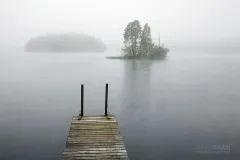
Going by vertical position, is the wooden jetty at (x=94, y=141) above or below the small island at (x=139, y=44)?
below

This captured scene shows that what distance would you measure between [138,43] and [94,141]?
94466 millimetres

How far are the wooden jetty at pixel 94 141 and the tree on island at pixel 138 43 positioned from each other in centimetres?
8770

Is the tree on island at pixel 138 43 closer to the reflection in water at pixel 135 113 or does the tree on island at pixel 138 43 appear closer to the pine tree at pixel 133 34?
the pine tree at pixel 133 34

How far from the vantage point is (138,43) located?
108m

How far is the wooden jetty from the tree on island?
87700 mm

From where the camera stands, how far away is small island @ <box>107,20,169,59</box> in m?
105

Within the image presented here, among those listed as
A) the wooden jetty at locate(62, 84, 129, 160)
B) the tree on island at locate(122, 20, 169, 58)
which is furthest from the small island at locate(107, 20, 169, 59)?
the wooden jetty at locate(62, 84, 129, 160)

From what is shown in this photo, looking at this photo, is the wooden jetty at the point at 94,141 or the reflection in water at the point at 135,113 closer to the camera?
the wooden jetty at the point at 94,141

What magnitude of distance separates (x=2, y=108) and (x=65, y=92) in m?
13.7

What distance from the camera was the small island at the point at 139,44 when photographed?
104938 mm

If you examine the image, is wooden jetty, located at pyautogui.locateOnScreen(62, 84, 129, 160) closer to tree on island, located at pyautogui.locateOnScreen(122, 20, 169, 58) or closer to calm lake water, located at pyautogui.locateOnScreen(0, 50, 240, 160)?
calm lake water, located at pyautogui.locateOnScreen(0, 50, 240, 160)

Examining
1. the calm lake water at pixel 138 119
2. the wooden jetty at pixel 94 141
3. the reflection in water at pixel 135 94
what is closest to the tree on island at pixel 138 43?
the reflection in water at pixel 135 94

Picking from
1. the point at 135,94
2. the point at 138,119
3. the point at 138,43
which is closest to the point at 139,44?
the point at 138,43

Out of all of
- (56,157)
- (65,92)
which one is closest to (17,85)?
(65,92)
